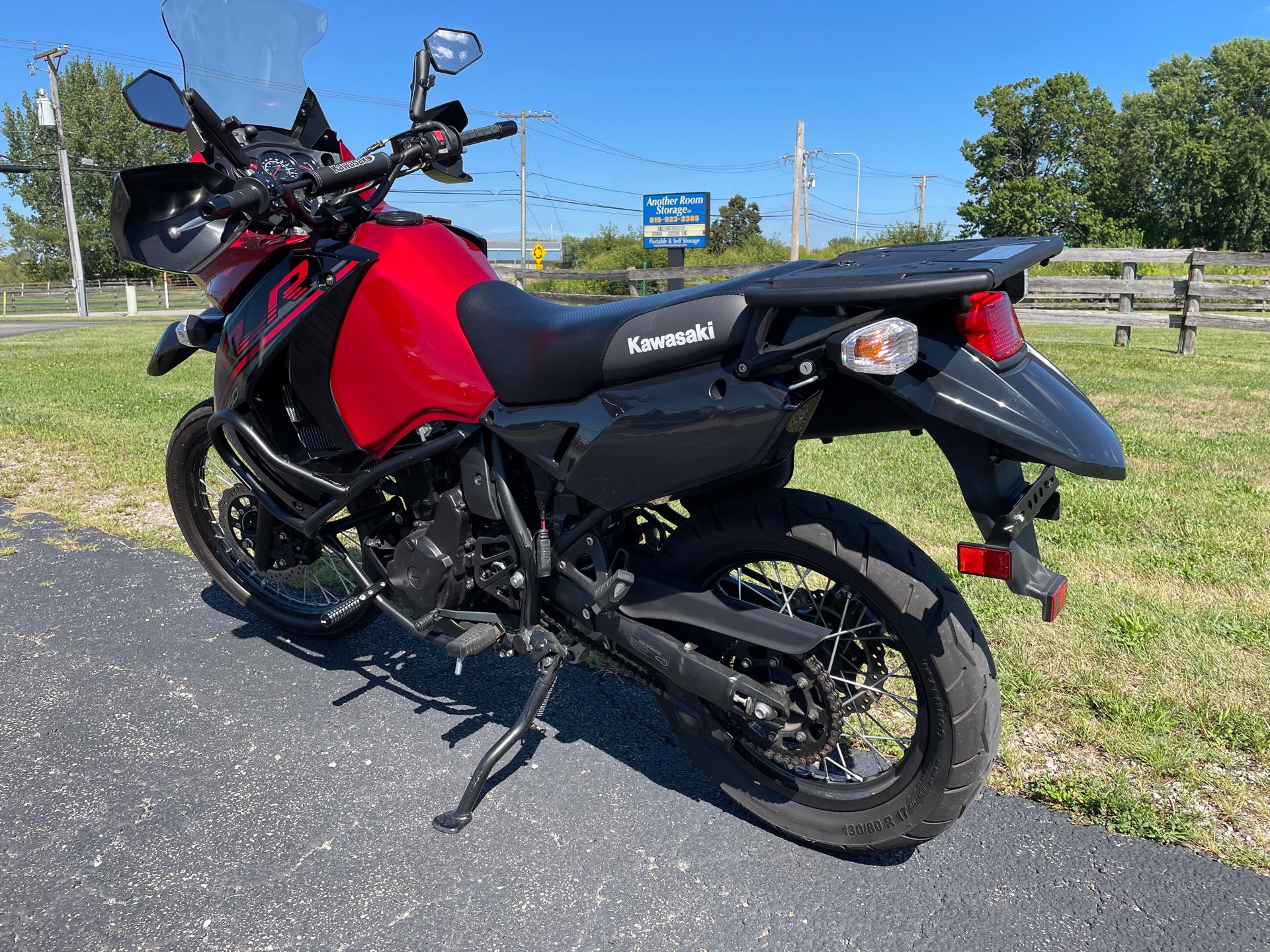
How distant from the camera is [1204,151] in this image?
175 ft

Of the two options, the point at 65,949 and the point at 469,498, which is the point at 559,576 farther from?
the point at 65,949

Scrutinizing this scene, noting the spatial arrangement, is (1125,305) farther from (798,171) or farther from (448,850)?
(798,171)

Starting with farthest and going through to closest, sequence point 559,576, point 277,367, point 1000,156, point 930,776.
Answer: point 1000,156 → point 277,367 → point 559,576 → point 930,776

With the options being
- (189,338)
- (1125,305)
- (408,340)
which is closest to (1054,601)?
(408,340)

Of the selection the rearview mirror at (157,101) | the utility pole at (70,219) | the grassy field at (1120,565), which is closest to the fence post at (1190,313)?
the grassy field at (1120,565)

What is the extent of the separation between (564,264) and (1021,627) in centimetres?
5661

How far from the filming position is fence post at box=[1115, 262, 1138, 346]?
13.3 metres

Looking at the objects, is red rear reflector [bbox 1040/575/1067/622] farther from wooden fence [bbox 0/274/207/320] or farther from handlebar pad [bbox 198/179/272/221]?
wooden fence [bbox 0/274/207/320]

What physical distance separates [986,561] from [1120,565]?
2.63 metres

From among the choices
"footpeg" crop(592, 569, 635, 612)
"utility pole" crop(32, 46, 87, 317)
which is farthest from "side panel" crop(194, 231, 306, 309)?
"utility pole" crop(32, 46, 87, 317)

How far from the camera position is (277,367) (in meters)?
3.04

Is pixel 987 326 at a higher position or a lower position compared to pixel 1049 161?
lower

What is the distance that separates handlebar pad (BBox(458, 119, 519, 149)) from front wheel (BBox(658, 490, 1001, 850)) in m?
1.58

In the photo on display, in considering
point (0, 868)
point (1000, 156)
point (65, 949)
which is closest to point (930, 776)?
point (65, 949)
